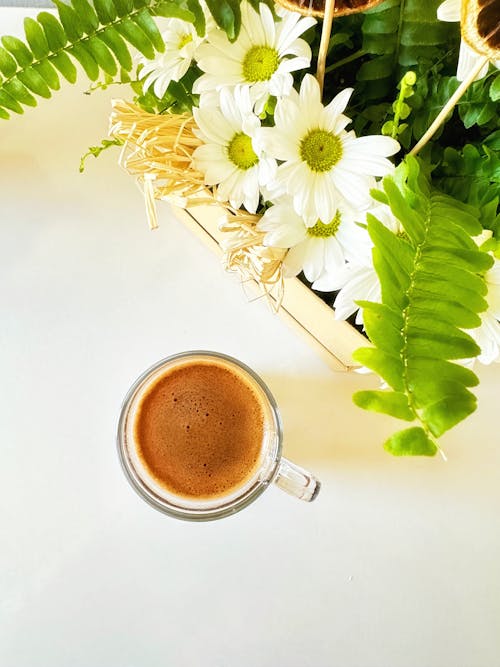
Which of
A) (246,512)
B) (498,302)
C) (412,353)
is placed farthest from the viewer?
(246,512)

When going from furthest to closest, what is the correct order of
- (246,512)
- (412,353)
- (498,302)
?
1. (246,512)
2. (498,302)
3. (412,353)

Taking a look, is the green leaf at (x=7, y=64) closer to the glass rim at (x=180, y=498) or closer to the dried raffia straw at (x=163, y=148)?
the dried raffia straw at (x=163, y=148)

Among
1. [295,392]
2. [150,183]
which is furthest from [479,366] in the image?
[150,183]

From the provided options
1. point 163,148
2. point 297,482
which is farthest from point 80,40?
point 297,482

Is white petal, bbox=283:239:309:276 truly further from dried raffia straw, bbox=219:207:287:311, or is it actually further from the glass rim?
the glass rim

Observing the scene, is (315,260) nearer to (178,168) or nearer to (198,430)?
(178,168)

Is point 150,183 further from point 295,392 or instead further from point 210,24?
point 295,392

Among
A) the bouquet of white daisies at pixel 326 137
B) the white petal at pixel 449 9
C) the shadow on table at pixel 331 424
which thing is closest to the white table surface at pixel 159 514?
the shadow on table at pixel 331 424
